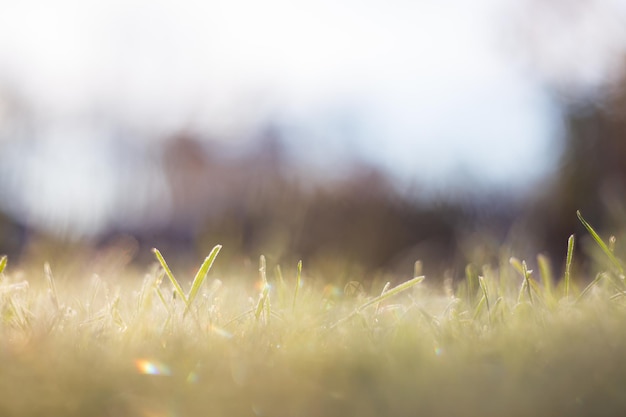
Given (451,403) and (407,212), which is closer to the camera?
(451,403)

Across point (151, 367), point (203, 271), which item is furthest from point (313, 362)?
point (203, 271)

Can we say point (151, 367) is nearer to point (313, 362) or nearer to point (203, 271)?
point (313, 362)

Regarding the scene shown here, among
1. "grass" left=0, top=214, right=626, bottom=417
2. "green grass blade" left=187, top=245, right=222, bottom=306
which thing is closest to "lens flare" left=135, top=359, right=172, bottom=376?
"grass" left=0, top=214, right=626, bottom=417

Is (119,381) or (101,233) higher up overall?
(119,381)

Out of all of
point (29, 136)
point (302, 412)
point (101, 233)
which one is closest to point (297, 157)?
point (101, 233)

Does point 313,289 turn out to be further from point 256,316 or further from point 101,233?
point 101,233

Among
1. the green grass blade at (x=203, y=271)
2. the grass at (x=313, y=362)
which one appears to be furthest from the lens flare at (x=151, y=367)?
the green grass blade at (x=203, y=271)

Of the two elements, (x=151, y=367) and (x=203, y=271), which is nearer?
(x=151, y=367)

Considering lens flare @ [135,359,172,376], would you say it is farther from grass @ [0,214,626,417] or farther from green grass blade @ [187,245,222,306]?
green grass blade @ [187,245,222,306]

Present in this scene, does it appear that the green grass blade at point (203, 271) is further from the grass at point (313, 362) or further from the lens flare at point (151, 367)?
the lens flare at point (151, 367)

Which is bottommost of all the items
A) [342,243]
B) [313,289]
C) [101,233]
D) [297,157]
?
[101,233]
